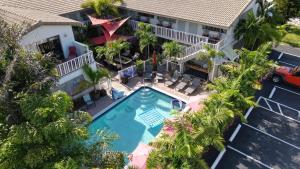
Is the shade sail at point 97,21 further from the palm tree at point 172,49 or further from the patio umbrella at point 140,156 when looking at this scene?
the patio umbrella at point 140,156

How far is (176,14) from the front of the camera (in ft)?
80.6

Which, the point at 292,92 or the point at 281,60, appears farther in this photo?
the point at 281,60

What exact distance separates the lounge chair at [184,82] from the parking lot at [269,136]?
589 centimetres

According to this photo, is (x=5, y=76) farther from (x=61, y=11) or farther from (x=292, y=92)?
(x=292, y=92)

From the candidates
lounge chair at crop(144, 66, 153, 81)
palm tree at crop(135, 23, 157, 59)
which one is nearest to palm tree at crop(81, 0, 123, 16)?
palm tree at crop(135, 23, 157, 59)

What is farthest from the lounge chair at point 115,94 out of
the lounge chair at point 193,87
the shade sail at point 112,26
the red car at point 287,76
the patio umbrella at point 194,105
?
the red car at point 287,76

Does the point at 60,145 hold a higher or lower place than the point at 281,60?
higher

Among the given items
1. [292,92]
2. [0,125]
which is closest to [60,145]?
[0,125]

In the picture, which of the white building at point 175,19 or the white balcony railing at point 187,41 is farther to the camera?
the white balcony railing at point 187,41

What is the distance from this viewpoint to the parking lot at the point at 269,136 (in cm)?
1641

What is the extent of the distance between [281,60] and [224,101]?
626 inches

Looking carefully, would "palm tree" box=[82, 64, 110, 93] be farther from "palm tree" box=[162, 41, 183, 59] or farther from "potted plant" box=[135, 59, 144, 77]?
"palm tree" box=[162, 41, 183, 59]

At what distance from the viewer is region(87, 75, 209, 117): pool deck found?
70.6 ft

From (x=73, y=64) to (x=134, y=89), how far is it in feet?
20.3
